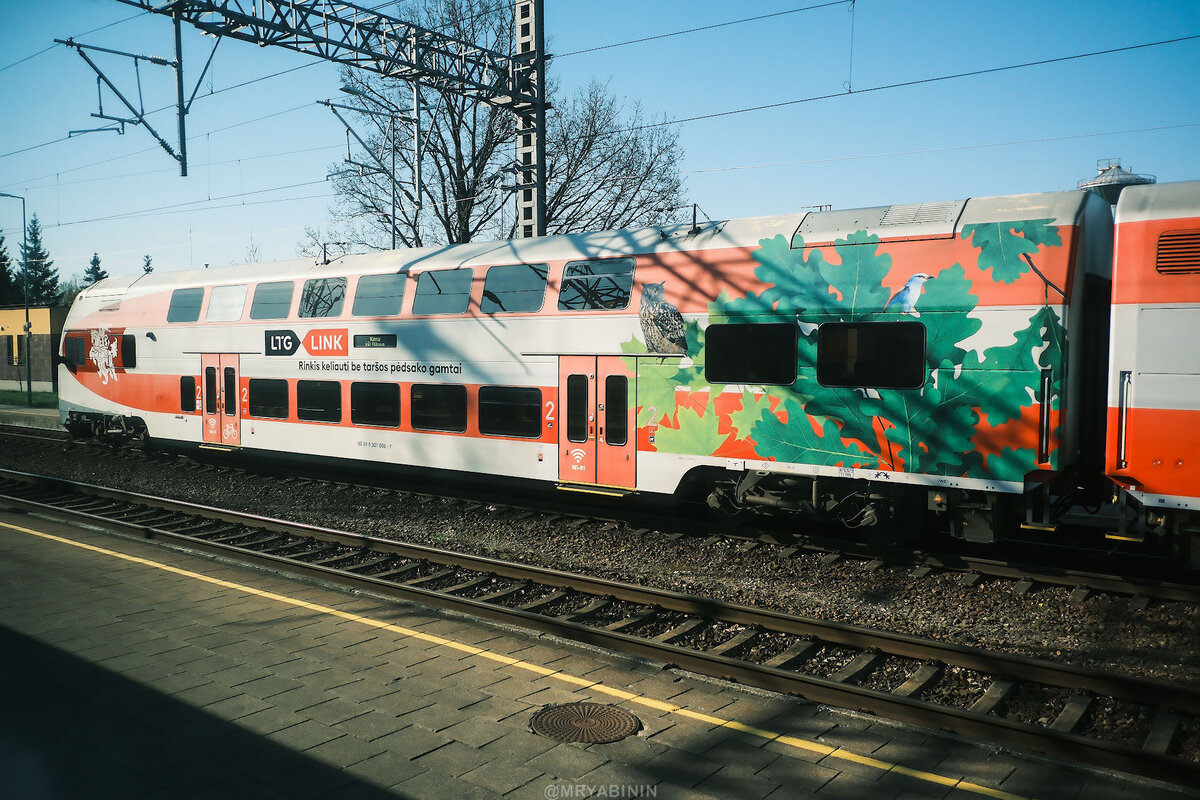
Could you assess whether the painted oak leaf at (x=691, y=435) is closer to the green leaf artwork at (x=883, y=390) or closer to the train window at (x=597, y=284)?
the green leaf artwork at (x=883, y=390)

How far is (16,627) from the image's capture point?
24.2 feet

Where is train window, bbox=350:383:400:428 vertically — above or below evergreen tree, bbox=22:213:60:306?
below

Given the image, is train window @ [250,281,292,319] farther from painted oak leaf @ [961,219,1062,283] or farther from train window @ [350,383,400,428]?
painted oak leaf @ [961,219,1062,283]

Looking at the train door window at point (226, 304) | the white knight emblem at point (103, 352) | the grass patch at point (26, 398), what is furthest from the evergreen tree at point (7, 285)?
the train door window at point (226, 304)

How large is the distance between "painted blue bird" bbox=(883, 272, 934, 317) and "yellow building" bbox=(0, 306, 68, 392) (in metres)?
47.3

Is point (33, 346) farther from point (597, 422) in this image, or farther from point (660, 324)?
point (660, 324)

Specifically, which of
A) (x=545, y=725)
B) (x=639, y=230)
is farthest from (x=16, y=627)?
(x=639, y=230)

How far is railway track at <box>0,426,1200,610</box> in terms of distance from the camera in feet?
26.7

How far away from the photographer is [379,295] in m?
14.1

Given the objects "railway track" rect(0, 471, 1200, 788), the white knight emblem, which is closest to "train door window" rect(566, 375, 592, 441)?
"railway track" rect(0, 471, 1200, 788)

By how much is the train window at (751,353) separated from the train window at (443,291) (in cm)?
437

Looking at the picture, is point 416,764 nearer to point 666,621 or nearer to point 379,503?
point 666,621

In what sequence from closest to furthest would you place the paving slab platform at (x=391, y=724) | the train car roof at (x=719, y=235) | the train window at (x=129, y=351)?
the paving slab platform at (x=391, y=724), the train car roof at (x=719, y=235), the train window at (x=129, y=351)

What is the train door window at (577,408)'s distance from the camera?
11522mm
